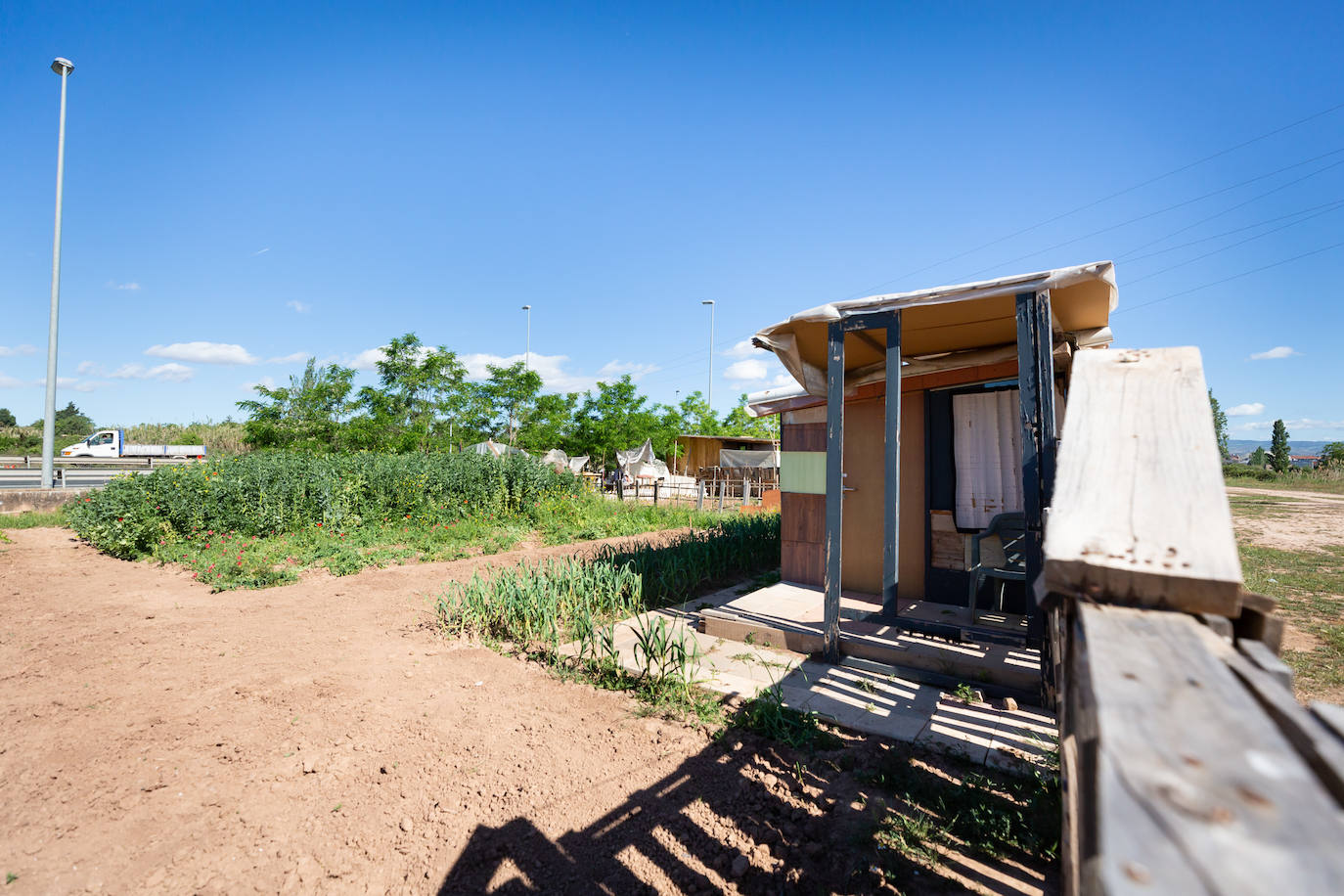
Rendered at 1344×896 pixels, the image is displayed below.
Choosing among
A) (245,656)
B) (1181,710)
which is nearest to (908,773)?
(1181,710)

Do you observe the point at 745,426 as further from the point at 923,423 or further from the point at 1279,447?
the point at 1279,447

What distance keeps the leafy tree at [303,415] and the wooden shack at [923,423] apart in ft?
44.3

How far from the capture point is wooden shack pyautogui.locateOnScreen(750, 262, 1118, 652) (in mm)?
3814

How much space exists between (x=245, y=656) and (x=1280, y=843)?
229 inches

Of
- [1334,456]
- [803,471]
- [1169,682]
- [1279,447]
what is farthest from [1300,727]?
[1334,456]

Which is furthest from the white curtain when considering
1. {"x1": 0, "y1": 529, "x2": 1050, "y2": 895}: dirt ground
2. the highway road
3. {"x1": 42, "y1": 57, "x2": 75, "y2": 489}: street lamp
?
the highway road

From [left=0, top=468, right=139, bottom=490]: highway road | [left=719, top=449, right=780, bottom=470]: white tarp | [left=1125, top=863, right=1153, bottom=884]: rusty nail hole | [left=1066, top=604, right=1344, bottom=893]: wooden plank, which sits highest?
[left=719, top=449, right=780, bottom=470]: white tarp

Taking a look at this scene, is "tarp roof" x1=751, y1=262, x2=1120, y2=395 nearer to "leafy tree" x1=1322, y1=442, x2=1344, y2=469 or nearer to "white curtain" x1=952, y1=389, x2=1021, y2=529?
"white curtain" x1=952, y1=389, x2=1021, y2=529

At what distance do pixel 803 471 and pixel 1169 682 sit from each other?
20.6 feet

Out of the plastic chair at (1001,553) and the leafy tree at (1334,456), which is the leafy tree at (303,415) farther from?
the leafy tree at (1334,456)

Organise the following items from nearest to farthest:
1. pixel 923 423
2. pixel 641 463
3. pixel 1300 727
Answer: pixel 1300 727 < pixel 923 423 < pixel 641 463

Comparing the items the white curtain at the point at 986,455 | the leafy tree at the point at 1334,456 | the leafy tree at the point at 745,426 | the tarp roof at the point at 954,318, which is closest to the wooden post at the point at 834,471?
the tarp roof at the point at 954,318

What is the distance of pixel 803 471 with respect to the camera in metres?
6.83

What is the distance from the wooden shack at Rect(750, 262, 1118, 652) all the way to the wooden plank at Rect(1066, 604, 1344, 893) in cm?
350
